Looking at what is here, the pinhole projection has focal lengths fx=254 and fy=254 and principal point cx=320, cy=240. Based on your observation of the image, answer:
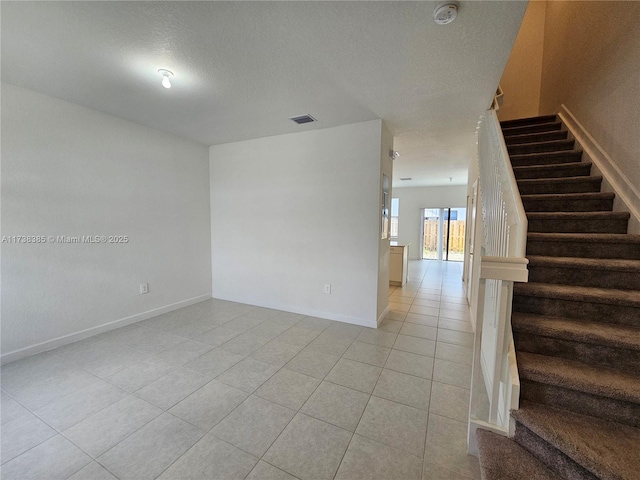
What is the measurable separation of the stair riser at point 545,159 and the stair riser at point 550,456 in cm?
292

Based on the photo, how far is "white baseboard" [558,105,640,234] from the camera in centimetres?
209

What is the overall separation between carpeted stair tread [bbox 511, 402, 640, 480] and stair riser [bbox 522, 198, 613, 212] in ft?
6.25

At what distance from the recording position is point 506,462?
1.25 metres

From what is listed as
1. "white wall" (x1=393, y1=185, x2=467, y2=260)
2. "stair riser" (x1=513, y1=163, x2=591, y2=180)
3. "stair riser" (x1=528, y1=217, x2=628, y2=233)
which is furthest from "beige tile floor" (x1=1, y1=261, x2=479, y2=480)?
"white wall" (x1=393, y1=185, x2=467, y2=260)

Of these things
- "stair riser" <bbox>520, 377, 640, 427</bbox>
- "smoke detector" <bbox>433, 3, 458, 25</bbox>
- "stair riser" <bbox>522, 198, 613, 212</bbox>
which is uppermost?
"smoke detector" <bbox>433, 3, 458, 25</bbox>

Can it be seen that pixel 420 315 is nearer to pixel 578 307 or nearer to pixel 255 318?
pixel 578 307

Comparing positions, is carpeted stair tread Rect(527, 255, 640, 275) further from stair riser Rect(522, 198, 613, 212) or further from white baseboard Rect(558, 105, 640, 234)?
stair riser Rect(522, 198, 613, 212)

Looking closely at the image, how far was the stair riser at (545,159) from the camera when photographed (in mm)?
2922

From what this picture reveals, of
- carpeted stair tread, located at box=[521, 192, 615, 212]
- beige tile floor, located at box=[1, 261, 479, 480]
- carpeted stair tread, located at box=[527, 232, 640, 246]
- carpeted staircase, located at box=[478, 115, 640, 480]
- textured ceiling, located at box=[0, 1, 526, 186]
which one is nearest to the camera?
carpeted staircase, located at box=[478, 115, 640, 480]

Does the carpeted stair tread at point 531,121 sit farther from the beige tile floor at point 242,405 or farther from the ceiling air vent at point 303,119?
the beige tile floor at point 242,405

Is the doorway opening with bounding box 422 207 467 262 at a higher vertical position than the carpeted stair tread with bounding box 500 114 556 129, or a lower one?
lower

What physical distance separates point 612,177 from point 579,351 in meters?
1.93

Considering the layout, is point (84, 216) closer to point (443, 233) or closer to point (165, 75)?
point (165, 75)

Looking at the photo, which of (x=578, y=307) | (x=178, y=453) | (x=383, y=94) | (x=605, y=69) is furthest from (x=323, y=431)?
(x=605, y=69)
